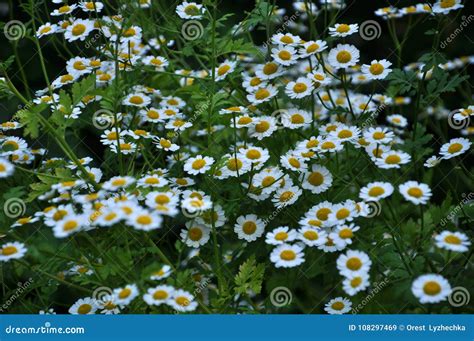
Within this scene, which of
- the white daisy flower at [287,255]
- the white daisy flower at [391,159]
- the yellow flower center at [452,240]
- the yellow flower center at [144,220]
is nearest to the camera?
the yellow flower center at [144,220]

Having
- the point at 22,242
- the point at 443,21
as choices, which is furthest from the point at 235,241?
the point at 443,21

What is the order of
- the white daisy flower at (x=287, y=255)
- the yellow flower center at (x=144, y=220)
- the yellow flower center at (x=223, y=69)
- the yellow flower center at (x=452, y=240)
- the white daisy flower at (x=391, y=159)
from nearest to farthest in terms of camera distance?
the yellow flower center at (x=144, y=220), the yellow flower center at (x=452, y=240), the white daisy flower at (x=287, y=255), the white daisy flower at (x=391, y=159), the yellow flower center at (x=223, y=69)

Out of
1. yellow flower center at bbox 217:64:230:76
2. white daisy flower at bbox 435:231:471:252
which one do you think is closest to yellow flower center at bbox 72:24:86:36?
yellow flower center at bbox 217:64:230:76

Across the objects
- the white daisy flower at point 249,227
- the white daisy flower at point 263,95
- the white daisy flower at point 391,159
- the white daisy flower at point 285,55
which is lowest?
the white daisy flower at point 249,227

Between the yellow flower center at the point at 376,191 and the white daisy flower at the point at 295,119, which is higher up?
the white daisy flower at the point at 295,119

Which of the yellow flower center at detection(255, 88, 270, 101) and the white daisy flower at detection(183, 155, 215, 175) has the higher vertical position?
the yellow flower center at detection(255, 88, 270, 101)

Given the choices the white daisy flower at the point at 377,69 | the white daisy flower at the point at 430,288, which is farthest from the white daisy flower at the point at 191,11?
the white daisy flower at the point at 430,288

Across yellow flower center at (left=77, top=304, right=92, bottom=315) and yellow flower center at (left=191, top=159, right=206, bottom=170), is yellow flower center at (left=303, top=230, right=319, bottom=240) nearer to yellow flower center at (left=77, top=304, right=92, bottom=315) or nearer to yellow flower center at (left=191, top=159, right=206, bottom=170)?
→ yellow flower center at (left=191, top=159, right=206, bottom=170)

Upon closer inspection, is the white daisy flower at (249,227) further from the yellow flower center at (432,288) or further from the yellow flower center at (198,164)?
the yellow flower center at (432,288)

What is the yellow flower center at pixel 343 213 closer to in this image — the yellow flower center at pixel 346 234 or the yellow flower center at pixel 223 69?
the yellow flower center at pixel 346 234

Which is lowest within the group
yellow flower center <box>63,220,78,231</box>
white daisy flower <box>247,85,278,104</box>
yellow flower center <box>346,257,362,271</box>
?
yellow flower center <box>346,257,362,271</box>

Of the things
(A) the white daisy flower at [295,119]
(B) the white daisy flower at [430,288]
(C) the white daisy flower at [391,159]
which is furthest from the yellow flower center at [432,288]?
(A) the white daisy flower at [295,119]

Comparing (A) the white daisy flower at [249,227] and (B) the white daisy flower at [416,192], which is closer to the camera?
(B) the white daisy flower at [416,192]
